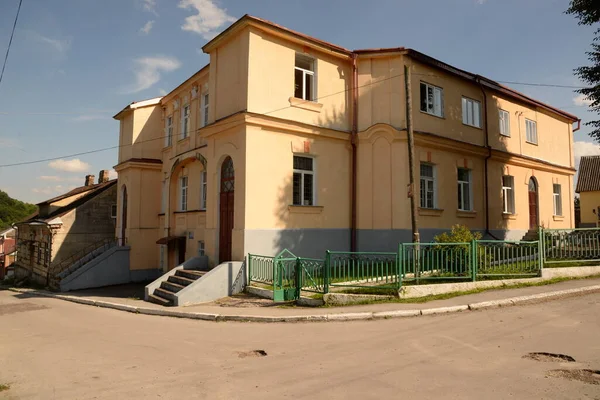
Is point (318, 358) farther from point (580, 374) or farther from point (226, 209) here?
point (226, 209)

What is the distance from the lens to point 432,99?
17.5 metres

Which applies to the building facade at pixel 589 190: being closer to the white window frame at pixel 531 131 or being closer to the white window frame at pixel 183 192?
the white window frame at pixel 531 131

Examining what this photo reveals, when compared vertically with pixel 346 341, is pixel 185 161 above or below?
above

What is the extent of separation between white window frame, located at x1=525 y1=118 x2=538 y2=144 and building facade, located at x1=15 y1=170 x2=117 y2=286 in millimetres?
23517

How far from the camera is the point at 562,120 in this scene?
2517 cm

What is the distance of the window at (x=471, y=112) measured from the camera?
62.0 ft

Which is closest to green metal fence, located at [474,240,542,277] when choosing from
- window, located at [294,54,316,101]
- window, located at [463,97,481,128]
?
window, located at [463,97,481,128]

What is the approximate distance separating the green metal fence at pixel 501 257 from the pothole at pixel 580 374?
6.55m

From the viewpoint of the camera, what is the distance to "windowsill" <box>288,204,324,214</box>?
48.5 ft

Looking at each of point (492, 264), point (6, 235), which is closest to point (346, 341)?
point (492, 264)

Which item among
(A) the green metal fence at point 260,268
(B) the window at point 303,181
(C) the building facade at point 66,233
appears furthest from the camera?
(C) the building facade at point 66,233

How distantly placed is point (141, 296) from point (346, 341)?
10625 mm

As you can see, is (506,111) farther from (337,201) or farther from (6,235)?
(6,235)

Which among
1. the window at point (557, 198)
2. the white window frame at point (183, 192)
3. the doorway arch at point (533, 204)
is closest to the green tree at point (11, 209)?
the white window frame at point (183, 192)
